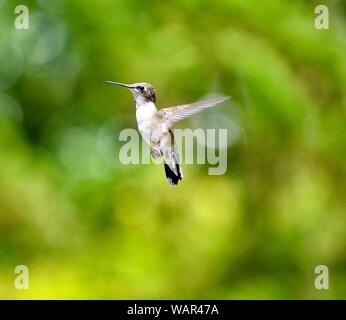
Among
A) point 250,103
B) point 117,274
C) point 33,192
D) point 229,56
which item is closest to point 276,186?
point 250,103

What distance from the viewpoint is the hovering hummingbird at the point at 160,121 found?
1.05m

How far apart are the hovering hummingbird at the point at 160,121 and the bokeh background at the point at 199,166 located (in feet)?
4.42

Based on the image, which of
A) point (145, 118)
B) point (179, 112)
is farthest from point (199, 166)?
point (145, 118)

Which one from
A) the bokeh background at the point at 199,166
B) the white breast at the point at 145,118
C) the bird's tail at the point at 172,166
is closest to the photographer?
the white breast at the point at 145,118

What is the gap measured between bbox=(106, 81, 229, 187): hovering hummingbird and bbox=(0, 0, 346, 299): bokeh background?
1348 millimetres

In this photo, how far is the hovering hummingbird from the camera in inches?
41.2

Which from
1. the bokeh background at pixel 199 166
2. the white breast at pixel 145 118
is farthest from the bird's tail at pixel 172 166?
the bokeh background at pixel 199 166

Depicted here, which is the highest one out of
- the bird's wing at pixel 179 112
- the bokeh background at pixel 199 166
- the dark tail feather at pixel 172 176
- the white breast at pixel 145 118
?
the bokeh background at pixel 199 166

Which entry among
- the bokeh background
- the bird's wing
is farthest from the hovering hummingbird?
the bokeh background

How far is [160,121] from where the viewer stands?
118cm

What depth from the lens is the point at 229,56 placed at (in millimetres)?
2719

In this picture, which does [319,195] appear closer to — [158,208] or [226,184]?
[226,184]

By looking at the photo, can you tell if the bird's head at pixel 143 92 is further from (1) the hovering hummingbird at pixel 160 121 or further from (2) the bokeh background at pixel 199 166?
(2) the bokeh background at pixel 199 166

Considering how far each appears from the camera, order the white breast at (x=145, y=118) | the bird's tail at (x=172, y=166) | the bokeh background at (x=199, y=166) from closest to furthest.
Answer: the white breast at (x=145, y=118)
the bird's tail at (x=172, y=166)
the bokeh background at (x=199, y=166)
